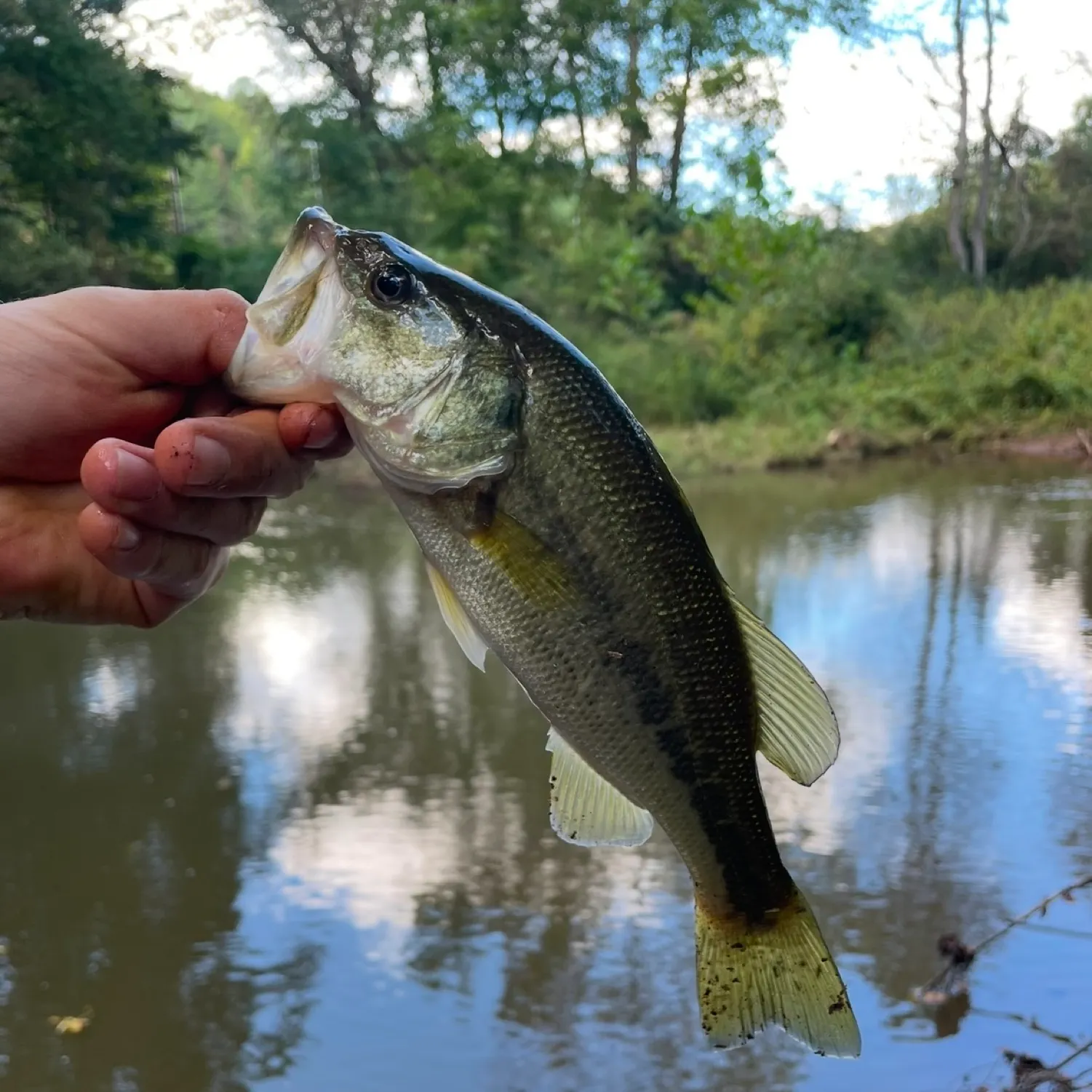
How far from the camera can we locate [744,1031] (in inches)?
39.7

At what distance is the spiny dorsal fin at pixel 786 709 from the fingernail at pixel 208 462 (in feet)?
1.79

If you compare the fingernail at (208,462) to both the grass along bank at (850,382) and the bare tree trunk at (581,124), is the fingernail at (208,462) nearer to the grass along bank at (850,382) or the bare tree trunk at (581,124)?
the grass along bank at (850,382)

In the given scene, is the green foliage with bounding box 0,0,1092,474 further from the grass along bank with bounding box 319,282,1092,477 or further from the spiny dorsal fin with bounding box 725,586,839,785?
the spiny dorsal fin with bounding box 725,586,839,785

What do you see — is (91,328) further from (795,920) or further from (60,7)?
(60,7)

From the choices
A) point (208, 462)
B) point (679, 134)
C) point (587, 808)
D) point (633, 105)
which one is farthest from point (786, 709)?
point (679, 134)

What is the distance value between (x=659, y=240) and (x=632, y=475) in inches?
459

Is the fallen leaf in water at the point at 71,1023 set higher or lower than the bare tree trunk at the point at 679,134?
A: lower

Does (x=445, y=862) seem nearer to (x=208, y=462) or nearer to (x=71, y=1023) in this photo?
(x=71, y=1023)

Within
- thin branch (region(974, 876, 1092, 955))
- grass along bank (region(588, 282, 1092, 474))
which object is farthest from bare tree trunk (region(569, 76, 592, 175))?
thin branch (region(974, 876, 1092, 955))

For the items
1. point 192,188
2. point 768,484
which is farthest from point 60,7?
point 768,484

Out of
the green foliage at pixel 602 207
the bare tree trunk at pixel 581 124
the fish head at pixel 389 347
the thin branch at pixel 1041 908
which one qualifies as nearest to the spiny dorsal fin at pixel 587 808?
the fish head at pixel 389 347

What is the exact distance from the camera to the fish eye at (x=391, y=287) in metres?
0.99

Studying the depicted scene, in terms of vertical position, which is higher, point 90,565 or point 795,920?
point 90,565

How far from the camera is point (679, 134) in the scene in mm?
10508
